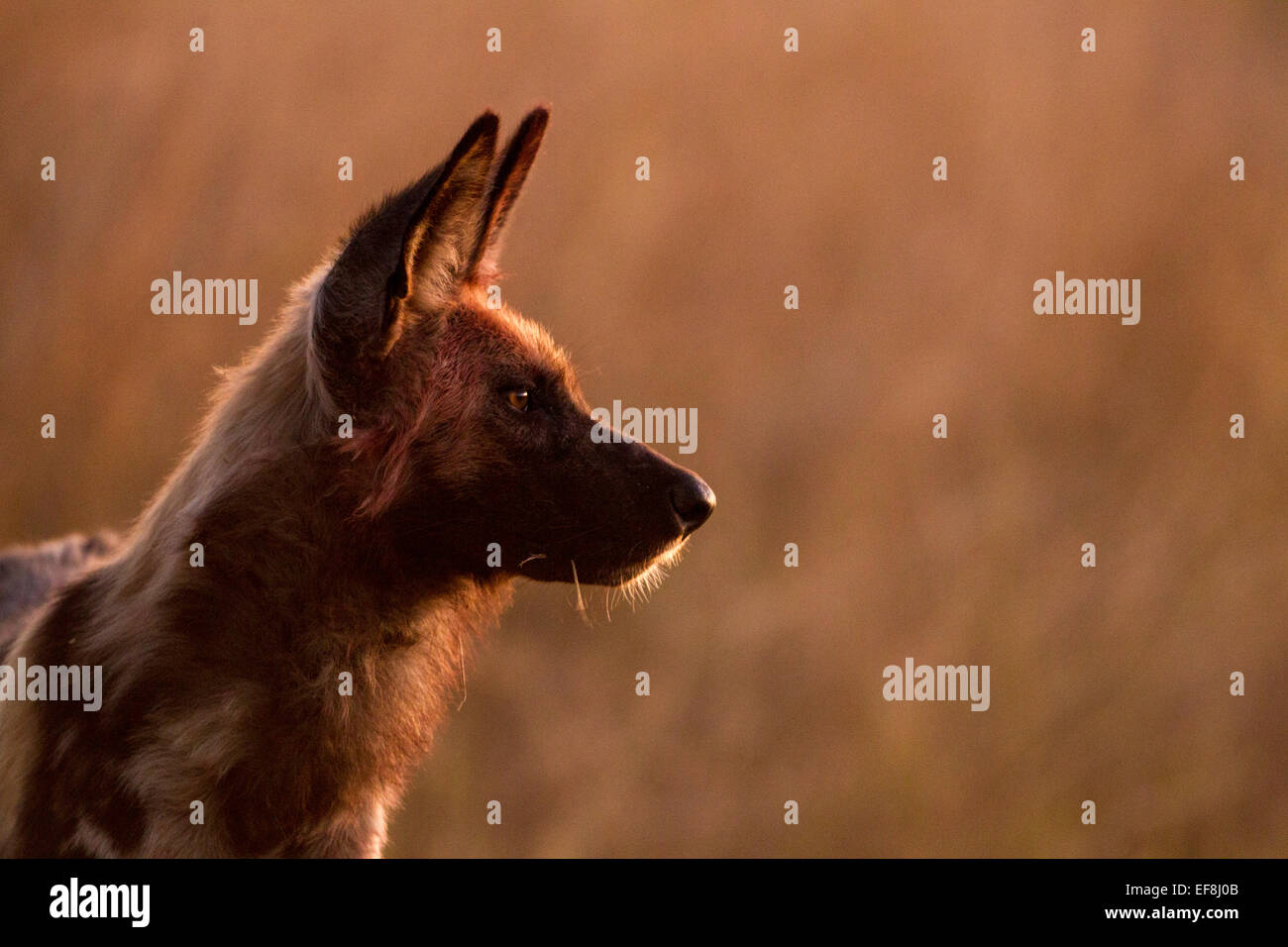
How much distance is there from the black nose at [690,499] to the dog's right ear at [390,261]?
0.93 metres

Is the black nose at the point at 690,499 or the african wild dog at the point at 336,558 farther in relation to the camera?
the black nose at the point at 690,499

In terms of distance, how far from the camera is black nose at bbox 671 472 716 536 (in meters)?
3.71

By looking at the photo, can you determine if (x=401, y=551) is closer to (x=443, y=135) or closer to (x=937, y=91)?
(x=443, y=135)

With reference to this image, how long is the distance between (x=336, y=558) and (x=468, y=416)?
56 centimetres

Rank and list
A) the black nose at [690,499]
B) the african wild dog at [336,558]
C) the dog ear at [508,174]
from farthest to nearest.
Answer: the dog ear at [508,174], the black nose at [690,499], the african wild dog at [336,558]

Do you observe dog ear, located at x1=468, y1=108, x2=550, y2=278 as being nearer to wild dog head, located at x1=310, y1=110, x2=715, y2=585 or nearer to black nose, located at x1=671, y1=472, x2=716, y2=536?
wild dog head, located at x1=310, y1=110, x2=715, y2=585

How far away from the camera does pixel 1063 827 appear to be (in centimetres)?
720

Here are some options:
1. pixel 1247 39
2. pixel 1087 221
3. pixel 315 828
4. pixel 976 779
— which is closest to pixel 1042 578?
pixel 976 779

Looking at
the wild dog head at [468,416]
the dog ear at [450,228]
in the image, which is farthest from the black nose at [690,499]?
the dog ear at [450,228]

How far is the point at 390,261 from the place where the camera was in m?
3.31

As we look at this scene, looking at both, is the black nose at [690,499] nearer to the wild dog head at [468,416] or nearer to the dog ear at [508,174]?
the wild dog head at [468,416]

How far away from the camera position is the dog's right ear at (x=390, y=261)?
330 centimetres

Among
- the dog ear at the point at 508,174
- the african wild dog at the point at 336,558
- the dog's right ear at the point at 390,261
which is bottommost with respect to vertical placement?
the african wild dog at the point at 336,558

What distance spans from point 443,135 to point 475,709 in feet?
11.4
